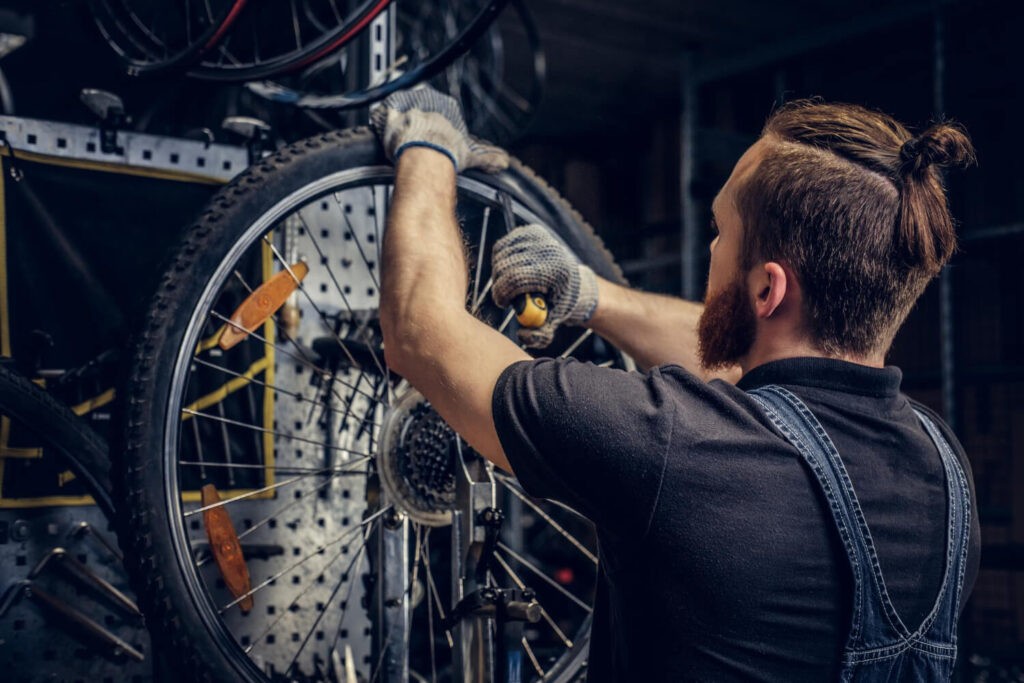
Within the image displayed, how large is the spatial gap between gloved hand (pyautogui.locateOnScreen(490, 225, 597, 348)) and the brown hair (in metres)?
0.30

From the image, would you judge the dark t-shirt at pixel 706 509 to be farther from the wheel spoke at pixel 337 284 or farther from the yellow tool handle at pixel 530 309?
the wheel spoke at pixel 337 284

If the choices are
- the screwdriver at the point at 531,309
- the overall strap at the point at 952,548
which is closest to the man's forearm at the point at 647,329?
the screwdriver at the point at 531,309

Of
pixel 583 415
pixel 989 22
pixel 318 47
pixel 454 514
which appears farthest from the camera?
pixel 989 22

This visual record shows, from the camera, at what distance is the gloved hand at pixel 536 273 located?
1.32 meters

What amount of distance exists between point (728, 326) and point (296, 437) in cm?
69

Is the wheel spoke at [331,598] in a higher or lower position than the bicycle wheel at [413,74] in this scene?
lower

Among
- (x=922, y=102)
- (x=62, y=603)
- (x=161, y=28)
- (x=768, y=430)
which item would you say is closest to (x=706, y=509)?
(x=768, y=430)

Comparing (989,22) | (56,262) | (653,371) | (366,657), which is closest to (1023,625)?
(989,22)

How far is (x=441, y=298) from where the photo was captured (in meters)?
1.14

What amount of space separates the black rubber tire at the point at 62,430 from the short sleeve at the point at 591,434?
0.61 meters

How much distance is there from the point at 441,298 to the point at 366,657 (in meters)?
0.82

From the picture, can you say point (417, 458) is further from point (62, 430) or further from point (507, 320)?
point (62, 430)

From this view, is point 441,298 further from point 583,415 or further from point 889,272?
point 889,272

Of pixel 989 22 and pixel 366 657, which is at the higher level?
pixel 989 22
